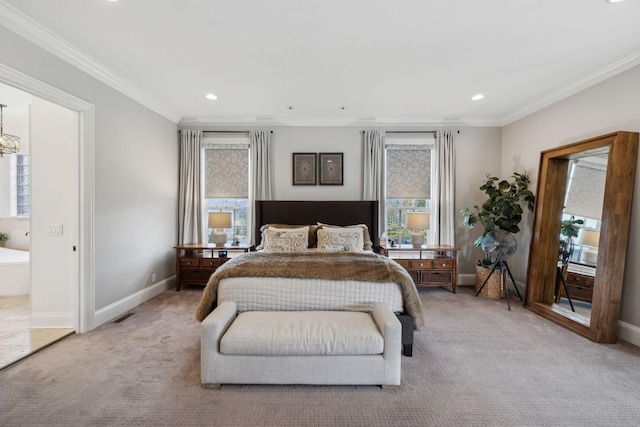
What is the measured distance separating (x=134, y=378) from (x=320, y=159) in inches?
152

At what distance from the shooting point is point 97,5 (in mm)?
2137

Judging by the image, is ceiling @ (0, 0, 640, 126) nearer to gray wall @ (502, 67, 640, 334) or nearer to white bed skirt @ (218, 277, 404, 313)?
gray wall @ (502, 67, 640, 334)

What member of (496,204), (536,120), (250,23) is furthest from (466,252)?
(250,23)

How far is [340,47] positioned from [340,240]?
2470mm

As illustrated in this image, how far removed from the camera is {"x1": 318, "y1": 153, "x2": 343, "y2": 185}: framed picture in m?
4.89

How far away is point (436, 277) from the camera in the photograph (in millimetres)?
4371

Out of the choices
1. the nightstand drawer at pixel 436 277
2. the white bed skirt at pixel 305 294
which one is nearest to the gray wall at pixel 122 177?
the white bed skirt at pixel 305 294

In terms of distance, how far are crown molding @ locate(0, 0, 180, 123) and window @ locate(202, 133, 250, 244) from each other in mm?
1281

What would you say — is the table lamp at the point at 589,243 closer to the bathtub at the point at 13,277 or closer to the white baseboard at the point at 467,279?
the white baseboard at the point at 467,279

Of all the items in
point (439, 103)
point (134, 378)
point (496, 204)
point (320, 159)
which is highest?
point (439, 103)

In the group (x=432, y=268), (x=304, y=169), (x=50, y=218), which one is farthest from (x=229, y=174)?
(x=432, y=268)

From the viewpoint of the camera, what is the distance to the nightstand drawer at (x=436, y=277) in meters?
4.36

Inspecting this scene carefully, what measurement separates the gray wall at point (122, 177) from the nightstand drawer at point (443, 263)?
4.40 m

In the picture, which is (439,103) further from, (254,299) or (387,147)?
(254,299)
